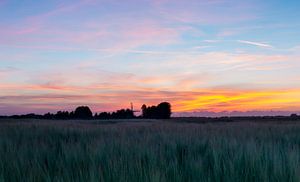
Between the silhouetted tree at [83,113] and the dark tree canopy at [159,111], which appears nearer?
the silhouetted tree at [83,113]

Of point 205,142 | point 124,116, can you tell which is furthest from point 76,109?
point 205,142

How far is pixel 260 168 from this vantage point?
3.56 meters

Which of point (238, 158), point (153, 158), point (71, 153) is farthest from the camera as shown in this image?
point (71, 153)

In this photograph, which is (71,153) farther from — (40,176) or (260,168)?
(260,168)

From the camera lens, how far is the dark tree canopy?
69750mm

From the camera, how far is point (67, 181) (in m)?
3.10

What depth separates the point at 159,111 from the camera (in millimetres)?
69500

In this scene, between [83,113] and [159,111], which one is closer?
[83,113]

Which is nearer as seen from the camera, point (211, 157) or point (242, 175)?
point (242, 175)

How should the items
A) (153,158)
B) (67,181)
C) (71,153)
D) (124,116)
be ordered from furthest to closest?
(124,116), (71,153), (153,158), (67,181)

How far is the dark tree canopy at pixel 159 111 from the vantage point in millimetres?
69750

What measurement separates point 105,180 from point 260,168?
130 cm

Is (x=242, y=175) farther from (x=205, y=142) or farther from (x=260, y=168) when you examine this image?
(x=205, y=142)

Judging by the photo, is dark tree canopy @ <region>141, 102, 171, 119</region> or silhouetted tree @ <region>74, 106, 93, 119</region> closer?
silhouetted tree @ <region>74, 106, 93, 119</region>
